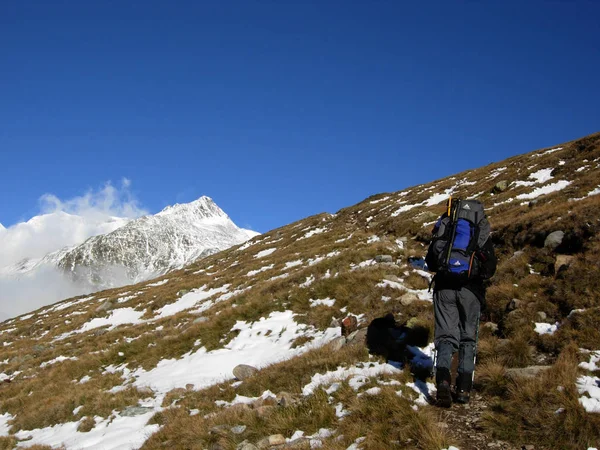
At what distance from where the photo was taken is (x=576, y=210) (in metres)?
12.7

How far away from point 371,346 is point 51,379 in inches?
590

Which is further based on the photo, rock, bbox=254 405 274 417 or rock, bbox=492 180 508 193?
rock, bbox=492 180 508 193

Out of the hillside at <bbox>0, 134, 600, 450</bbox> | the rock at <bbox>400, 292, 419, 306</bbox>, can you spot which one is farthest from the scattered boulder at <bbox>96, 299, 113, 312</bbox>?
the rock at <bbox>400, 292, 419, 306</bbox>

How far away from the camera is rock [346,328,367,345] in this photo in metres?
9.94

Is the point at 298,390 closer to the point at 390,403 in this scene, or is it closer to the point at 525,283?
the point at 390,403

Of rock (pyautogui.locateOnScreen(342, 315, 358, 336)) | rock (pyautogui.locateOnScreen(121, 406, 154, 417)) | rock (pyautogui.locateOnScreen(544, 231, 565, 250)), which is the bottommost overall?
rock (pyautogui.locateOnScreen(121, 406, 154, 417))

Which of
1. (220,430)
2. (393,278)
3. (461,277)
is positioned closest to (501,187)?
(393,278)

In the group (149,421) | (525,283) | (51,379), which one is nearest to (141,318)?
(51,379)

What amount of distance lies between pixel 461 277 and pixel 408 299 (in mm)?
5315

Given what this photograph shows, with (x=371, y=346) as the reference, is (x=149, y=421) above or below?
below

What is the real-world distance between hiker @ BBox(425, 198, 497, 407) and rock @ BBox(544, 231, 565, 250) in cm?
595

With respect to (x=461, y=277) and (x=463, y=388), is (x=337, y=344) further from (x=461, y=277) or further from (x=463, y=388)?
(x=461, y=277)

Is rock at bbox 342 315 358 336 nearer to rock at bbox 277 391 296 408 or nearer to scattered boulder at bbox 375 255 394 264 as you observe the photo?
rock at bbox 277 391 296 408

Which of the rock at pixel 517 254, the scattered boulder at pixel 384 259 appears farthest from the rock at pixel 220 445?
the scattered boulder at pixel 384 259
